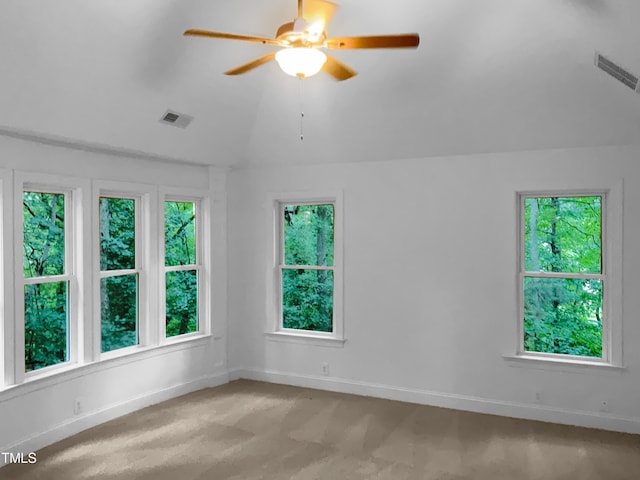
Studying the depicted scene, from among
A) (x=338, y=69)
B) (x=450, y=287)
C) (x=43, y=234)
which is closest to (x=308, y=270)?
(x=450, y=287)

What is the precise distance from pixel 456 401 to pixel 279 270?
2.37m

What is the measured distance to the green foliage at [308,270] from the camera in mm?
6055

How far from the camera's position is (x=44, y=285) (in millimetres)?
4543

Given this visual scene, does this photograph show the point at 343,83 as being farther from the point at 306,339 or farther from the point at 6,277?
the point at 6,277

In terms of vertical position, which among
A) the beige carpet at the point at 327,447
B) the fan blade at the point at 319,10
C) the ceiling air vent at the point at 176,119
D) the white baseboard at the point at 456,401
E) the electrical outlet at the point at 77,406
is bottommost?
the beige carpet at the point at 327,447

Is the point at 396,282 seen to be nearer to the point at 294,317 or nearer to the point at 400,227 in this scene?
the point at 400,227

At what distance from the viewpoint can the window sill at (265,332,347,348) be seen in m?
5.88

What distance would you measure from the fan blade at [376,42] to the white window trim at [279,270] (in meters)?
2.93

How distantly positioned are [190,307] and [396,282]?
226 centimetres

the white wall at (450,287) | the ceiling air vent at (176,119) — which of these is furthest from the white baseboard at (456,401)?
the ceiling air vent at (176,119)

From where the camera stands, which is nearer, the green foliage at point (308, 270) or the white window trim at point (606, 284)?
the white window trim at point (606, 284)

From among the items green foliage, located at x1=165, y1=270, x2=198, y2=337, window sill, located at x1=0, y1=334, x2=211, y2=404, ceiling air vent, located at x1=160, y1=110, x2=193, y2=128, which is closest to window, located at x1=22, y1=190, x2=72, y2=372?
window sill, located at x1=0, y1=334, x2=211, y2=404

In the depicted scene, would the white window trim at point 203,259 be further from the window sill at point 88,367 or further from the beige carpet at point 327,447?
the beige carpet at point 327,447

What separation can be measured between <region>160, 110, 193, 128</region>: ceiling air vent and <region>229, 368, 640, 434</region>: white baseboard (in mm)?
2910
